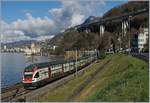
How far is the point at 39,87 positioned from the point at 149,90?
93.9 feet

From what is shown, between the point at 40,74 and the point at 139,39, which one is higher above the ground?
the point at 139,39

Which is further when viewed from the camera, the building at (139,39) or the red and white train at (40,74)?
the building at (139,39)

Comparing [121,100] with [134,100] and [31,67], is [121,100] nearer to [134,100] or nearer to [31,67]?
[134,100]

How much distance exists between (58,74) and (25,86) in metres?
13.7

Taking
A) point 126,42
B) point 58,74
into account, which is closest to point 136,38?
point 126,42

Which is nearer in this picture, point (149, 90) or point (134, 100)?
point (134, 100)

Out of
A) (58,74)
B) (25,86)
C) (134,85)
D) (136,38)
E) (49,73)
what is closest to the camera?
(134,85)

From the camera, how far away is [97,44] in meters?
190

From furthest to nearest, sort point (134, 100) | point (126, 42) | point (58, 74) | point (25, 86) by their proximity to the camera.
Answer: point (126, 42)
point (58, 74)
point (25, 86)
point (134, 100)

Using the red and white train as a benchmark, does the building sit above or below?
above

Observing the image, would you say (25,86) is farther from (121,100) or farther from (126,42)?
(126,42)

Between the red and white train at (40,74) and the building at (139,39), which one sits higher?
the building at (139,39)

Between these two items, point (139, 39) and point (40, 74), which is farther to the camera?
point (139, 39)

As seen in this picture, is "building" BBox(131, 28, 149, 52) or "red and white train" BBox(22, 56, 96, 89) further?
"building" BBox(131, 28, 149, 52)
